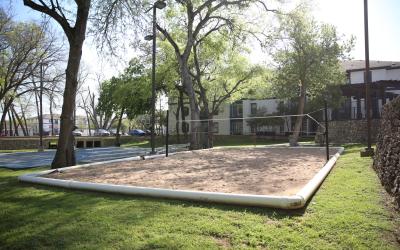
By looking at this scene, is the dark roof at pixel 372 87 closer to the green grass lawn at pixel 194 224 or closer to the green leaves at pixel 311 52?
the green leaves at pixel 311 52

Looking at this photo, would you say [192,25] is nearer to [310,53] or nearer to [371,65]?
[310,53]

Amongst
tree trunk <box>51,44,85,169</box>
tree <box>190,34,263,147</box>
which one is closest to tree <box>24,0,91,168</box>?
tree trunk <box>51,44,85,169</box>

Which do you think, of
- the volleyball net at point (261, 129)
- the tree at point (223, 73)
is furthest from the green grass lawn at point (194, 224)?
the volleyball net at point (261, 129)

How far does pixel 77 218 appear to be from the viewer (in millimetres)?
5281

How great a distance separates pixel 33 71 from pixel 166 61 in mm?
12457

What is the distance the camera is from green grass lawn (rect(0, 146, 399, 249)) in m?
4.19

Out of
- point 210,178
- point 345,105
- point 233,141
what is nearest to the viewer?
point 210,178

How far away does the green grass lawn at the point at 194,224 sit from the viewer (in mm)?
4188

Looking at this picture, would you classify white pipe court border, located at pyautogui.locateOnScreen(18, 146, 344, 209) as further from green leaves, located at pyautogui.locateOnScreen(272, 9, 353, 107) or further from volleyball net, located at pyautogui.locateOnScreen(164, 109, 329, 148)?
volleyball net, located at pyautogui.locateOnScreen(164, 109, 329, 148)

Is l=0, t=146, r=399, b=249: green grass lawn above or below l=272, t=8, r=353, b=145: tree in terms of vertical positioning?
below

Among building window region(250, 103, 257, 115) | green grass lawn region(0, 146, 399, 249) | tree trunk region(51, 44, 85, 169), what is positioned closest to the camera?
green grass lawn region(0, 146, 399, 249)

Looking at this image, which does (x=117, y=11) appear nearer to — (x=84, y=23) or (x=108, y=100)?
(x=84, y=23)

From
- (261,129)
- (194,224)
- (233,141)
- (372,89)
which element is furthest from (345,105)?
(194,224)

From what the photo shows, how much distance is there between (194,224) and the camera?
4.78m
